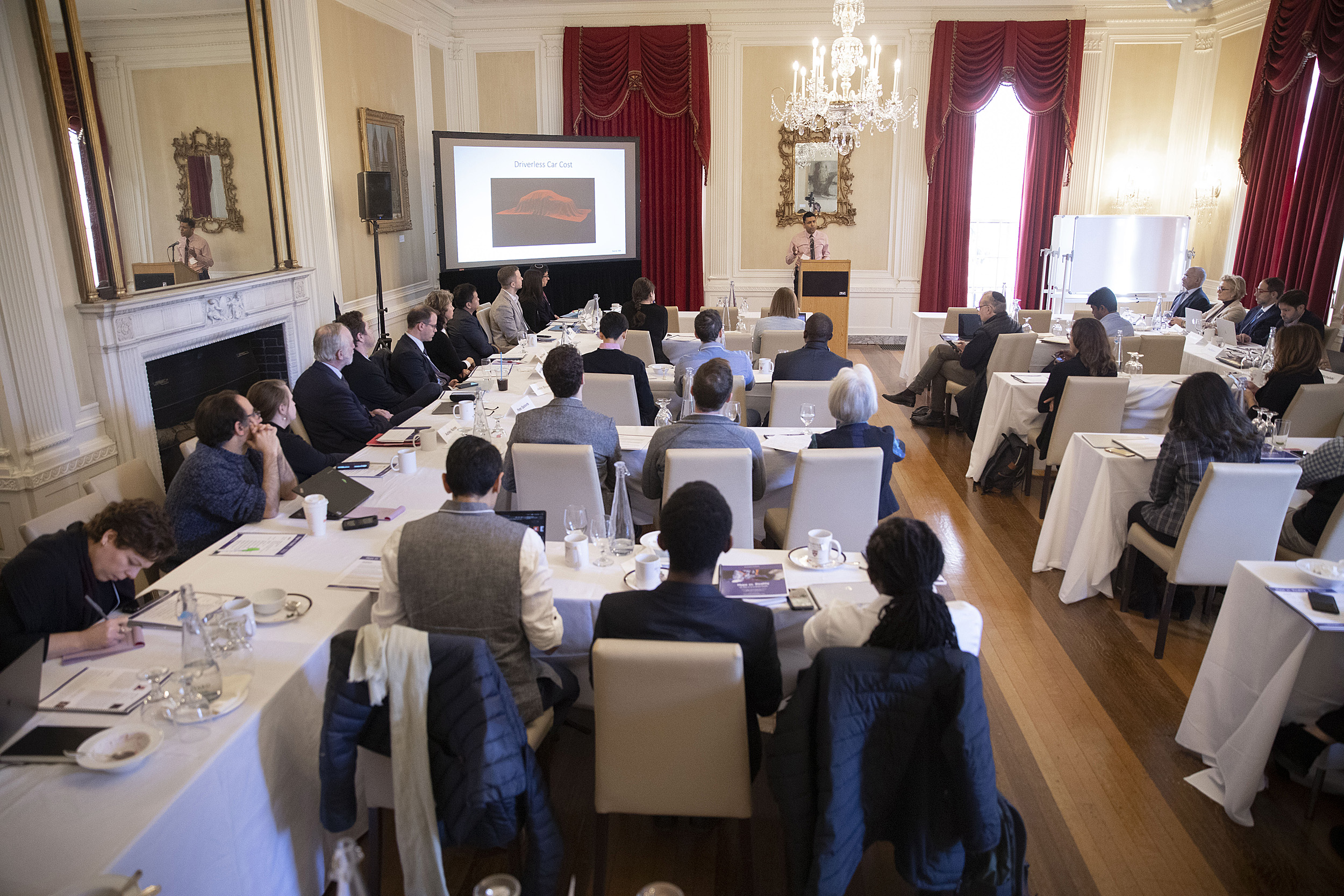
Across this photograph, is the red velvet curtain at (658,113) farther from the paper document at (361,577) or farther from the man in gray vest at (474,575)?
the man in gray vest at (474,575)

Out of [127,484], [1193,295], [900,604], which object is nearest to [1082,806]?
[900,604]

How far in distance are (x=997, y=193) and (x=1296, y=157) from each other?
3232 mm

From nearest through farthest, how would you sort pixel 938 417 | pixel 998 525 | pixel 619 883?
pixel 619 883 < pixel 998 525 < pixel 938 417

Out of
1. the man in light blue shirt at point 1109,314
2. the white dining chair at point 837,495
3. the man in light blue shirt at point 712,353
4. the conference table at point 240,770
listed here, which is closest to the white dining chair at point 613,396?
the man in light blue shirt at point 712,353

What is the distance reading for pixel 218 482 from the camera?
3203 millimetres

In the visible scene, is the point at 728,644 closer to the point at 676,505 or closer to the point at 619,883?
the point at 676,505

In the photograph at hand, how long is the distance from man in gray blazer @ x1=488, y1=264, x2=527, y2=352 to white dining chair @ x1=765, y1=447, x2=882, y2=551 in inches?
194

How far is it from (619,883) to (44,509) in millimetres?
3605

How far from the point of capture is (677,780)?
2.23 m

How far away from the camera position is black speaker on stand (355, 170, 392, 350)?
290 inches

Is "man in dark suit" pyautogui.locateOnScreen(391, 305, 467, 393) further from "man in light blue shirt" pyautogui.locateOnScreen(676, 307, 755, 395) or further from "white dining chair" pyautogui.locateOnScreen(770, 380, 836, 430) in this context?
"white dining chair" pyautogui.locateOnScreen(770, 380, 836, 430)

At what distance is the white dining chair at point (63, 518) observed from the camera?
2.94 meters

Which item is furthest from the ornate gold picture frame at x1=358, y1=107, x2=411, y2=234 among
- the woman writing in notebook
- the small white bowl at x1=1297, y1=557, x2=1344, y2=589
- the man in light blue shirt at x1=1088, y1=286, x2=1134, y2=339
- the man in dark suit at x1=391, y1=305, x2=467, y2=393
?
the small white bowl at x1=1297, y1=557, x2=1344, y2=589

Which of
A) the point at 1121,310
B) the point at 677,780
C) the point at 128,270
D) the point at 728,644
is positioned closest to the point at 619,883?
the point at 677,780
